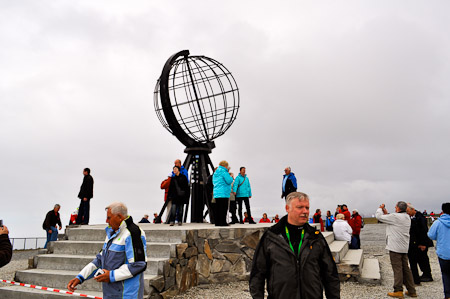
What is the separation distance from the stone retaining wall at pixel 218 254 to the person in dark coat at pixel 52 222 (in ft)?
20.0

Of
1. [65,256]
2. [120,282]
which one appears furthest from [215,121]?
[120,282]

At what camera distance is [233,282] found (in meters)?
7.32

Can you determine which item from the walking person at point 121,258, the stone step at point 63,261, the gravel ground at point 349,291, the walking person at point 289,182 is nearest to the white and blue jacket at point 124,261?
the walking person at point 121,258

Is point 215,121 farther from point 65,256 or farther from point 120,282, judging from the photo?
point 120,282

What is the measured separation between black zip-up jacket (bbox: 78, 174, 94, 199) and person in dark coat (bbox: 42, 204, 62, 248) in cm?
Result: 277

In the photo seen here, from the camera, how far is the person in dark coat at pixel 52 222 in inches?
427

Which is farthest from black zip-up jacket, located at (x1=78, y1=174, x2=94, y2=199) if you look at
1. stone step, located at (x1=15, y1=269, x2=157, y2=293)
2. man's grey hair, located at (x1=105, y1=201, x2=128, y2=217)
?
man's grey hair, located at (x1=105, y1=201, x2=128, y2=217)

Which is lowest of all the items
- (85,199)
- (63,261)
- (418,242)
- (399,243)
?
(63,261)

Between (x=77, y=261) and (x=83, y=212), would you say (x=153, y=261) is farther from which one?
(x=83, y=212)

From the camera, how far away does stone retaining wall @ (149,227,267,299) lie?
693 centimetres

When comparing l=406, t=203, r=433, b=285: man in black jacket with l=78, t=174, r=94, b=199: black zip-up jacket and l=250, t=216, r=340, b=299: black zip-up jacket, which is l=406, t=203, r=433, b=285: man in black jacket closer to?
l=250, t=216, r=340, b=299: black zip-up jacket

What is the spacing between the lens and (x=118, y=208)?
339 centimetres

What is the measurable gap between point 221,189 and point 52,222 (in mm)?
6228

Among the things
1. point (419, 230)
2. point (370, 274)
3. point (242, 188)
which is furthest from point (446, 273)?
point (242, 188)
